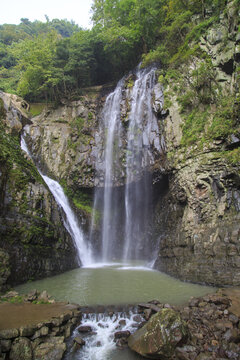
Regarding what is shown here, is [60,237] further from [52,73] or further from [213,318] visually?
[52,73]

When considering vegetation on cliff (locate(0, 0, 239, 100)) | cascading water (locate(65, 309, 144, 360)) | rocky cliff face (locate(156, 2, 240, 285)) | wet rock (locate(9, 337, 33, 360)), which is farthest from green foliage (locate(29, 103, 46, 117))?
wet rock (locate(9, 337, 33, 360))

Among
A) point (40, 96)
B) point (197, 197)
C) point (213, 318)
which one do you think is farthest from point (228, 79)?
point (40, 96)

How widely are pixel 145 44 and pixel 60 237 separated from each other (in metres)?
18.7

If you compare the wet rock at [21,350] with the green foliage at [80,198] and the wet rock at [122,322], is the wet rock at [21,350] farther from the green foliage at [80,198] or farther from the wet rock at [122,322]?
the green foliage at [80,198]

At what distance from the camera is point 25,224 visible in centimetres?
990

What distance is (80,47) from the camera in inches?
857

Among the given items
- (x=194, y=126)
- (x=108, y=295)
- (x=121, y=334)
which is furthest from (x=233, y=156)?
(x=121, y=334)

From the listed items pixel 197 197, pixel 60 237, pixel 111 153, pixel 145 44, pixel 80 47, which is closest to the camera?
pixel 197 197

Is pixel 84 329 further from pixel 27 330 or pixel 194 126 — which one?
pixel 194 126

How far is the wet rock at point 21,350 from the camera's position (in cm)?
392

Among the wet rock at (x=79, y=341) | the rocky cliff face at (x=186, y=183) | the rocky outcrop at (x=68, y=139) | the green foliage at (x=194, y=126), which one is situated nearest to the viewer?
the wet rock at (x=79, y=341)

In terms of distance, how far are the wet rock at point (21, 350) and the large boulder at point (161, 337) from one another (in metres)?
1.93

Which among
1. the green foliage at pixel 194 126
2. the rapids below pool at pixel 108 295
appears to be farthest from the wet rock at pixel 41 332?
the green foliage at pixel 194 126

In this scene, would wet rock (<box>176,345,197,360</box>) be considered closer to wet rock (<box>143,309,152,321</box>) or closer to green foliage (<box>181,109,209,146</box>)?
wet rock (<box>143,309,152,321</box>)
